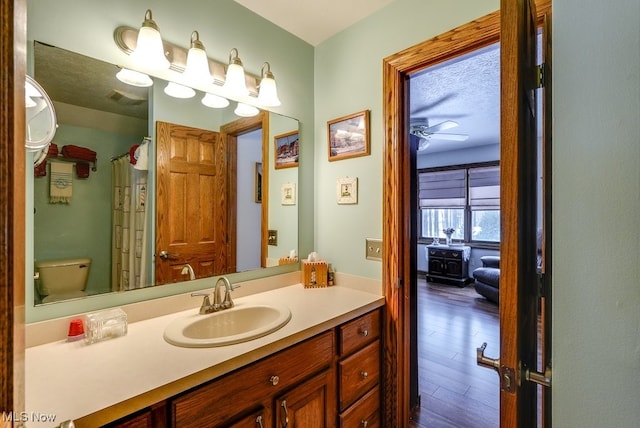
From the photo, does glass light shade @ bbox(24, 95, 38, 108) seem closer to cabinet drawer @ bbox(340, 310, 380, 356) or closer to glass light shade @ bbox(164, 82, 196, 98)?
glass light shade @ bbox(164, 82, 196, 98)

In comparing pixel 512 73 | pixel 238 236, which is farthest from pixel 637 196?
pixel 238 236

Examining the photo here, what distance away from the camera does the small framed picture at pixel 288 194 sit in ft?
6.25

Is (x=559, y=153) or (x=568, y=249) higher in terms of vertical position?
(x=559, y=153)

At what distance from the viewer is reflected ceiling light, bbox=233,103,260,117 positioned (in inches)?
64.8

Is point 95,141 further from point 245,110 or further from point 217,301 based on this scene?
point 217,301

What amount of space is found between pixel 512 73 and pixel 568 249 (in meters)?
0.39

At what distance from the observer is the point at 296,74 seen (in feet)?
6.35

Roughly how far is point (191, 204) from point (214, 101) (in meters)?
0.59

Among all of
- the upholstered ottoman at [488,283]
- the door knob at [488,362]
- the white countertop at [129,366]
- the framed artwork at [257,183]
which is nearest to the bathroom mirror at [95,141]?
the white countertop at [129,366]

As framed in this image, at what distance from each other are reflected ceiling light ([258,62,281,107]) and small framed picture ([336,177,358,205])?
2.18ft

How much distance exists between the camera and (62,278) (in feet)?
3.56

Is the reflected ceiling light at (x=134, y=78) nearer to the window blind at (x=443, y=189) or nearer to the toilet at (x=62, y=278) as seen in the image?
the toilet at (x=62, y=278)

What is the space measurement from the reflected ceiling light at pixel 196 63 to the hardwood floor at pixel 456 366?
240 cm

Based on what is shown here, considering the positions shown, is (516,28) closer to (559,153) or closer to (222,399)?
(559,153)
